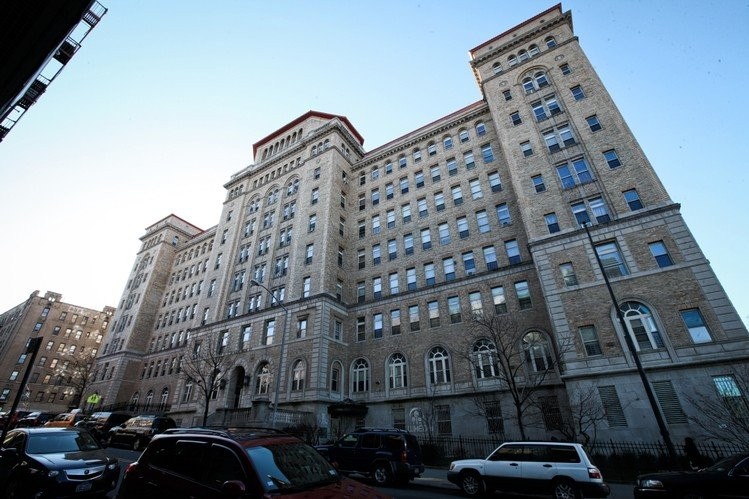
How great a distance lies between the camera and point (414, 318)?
1237 inches

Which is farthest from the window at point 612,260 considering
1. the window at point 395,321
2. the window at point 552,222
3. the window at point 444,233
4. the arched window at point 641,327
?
the window at point 395,321

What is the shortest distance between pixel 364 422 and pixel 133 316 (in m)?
46.1

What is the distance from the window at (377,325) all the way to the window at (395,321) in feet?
4.02

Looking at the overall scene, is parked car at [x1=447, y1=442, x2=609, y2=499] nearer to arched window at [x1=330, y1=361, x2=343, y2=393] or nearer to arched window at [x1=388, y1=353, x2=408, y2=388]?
arched window at [x1=388, y1=353, x2=408, y2=388]

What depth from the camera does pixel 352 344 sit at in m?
33.4

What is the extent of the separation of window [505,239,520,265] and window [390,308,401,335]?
36.0ft

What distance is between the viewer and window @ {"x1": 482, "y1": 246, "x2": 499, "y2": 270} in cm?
3004

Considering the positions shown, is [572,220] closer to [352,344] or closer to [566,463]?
[566,463]

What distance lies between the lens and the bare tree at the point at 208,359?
33.9 m

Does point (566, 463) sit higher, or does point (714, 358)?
point (714, 358)

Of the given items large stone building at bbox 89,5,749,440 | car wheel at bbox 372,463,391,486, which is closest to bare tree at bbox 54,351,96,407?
large stone building at bbox 89,5,749,440

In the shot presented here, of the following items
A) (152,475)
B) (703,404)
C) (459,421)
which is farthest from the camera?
(459,421)

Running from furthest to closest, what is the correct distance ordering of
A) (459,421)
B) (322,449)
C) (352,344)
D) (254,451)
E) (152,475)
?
1. (352,344)
2. (459,421)
3. (322,449)
4. (152,475)
5. (254,451)

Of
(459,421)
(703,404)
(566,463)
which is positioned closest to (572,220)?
(703,404)
